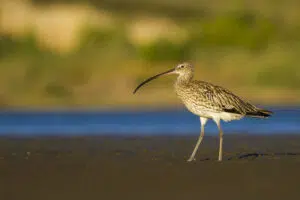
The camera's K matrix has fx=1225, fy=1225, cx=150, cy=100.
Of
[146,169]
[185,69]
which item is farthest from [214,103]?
[146,169]

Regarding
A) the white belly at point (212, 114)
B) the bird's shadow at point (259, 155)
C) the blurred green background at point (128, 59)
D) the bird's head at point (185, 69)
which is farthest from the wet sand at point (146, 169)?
the blurred green background at point (128, 59)

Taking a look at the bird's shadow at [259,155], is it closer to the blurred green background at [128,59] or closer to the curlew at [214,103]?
the curlew at [214,103]

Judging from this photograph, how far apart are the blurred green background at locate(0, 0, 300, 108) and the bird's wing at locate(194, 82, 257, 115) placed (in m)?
12.4

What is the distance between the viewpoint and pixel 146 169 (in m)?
13.3

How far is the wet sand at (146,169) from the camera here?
446 inches

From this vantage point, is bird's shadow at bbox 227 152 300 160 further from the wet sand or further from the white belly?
the white belly

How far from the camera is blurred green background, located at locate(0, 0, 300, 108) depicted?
2961 cm

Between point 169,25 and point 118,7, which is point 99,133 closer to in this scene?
point 169,25

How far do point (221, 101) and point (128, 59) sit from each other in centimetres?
1836

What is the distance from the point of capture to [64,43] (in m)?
44.4

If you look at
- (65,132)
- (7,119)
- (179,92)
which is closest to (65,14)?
(7,119)

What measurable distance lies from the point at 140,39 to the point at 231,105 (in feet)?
95.2

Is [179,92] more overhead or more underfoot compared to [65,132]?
more overhead

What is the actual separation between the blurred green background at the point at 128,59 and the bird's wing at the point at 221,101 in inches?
488
